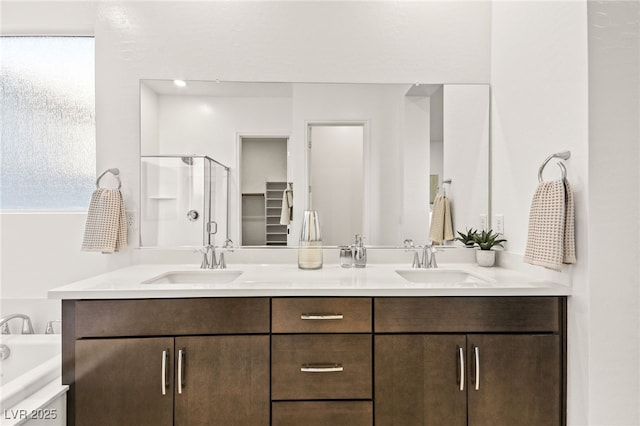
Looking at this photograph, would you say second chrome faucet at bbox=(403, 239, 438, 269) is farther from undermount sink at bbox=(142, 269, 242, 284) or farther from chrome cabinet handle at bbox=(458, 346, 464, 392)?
undermount sink at bbox=(142, 269, 242, 284)

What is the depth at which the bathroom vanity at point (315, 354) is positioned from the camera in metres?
1.38

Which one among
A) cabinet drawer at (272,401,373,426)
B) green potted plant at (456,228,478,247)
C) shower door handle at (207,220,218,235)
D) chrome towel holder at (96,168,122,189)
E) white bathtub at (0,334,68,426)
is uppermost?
chrome towel holder at (96,168,122,189)

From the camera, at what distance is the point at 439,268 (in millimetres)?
1937

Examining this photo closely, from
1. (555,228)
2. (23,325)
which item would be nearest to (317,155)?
(555,228)

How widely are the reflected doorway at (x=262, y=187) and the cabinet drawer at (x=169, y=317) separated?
647 millimetres

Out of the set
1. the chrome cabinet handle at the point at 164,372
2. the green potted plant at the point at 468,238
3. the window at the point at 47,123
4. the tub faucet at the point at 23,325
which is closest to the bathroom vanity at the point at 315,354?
the chrome cabinet handle at the point at 164,372

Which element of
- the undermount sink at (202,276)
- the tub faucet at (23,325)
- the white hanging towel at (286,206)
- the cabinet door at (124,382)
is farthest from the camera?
the white hanging towel at (286,206)

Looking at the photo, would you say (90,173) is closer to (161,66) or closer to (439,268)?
(161,66)

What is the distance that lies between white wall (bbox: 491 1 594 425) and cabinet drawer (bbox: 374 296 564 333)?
93 mm

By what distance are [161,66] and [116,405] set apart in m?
1.59

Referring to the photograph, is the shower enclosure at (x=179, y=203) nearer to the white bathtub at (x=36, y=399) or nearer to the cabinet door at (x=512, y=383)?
the white bathtub at (x=36, y=399)

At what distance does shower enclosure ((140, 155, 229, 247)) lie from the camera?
1.99 metres

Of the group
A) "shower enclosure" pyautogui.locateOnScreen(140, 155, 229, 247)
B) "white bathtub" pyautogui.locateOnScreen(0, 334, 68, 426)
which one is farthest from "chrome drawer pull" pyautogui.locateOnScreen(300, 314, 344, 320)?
"white bathtub" pyautogui.locateOnScreen(0, 334, 68, 426)

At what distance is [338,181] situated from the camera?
79.9 inches
